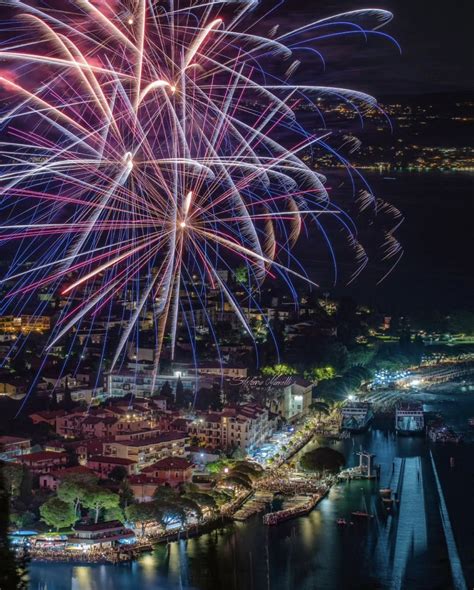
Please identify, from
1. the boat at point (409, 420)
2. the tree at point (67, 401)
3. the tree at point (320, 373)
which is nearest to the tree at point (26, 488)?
the tree at point (67, 401)

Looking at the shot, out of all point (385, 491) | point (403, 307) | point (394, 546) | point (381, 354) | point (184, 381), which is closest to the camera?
point (394, 546)

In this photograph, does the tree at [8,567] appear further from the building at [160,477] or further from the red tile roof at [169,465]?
the red tile roof at [169,465]

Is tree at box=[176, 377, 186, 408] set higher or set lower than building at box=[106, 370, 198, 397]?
lower

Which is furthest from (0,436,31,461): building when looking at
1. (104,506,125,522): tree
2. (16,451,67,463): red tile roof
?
(104,506,125,522): tree

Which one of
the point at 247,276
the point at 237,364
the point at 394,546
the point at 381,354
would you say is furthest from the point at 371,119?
the point at 394,546

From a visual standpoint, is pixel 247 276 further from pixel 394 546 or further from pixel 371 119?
pixel 394 546

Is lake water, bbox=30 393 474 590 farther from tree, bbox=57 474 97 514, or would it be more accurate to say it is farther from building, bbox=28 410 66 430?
building, bbox=28 410 66 430

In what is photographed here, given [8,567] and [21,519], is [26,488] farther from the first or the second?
[8,567]
